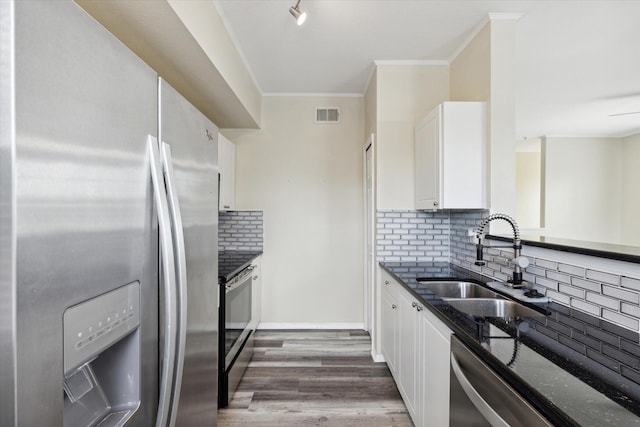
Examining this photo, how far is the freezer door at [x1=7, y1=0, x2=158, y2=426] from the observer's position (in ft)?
1.52

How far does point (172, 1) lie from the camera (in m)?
1.41

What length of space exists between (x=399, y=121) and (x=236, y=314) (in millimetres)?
2181

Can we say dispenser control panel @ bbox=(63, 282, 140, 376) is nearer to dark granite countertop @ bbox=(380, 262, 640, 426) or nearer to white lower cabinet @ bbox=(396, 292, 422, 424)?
dark granite countertop @ bbox=(380, 262, 640, 426)

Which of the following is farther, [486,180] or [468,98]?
[468,98]

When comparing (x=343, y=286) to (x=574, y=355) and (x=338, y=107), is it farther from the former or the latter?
(x=574, y=355)

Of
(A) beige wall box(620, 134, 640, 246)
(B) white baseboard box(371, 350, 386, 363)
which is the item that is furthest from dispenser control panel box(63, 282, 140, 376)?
(A) beige wall box(620, 134, 640, 246)

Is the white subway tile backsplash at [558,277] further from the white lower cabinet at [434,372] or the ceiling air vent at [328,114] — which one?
the ceiling air vent at [328,114]

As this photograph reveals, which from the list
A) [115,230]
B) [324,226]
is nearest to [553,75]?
[324,226]

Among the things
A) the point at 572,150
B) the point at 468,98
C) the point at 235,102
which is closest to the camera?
the point at 468,98

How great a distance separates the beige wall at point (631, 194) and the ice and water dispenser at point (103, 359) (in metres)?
8.06

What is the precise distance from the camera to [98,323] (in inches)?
23.7

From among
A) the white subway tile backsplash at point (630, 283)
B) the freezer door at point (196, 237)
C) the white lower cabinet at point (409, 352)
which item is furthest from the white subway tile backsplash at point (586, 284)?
the freezer door at point (196, 237)

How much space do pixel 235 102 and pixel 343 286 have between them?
2267 mm

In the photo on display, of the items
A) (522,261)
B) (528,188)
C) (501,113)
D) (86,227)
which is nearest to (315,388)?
(522,261)
